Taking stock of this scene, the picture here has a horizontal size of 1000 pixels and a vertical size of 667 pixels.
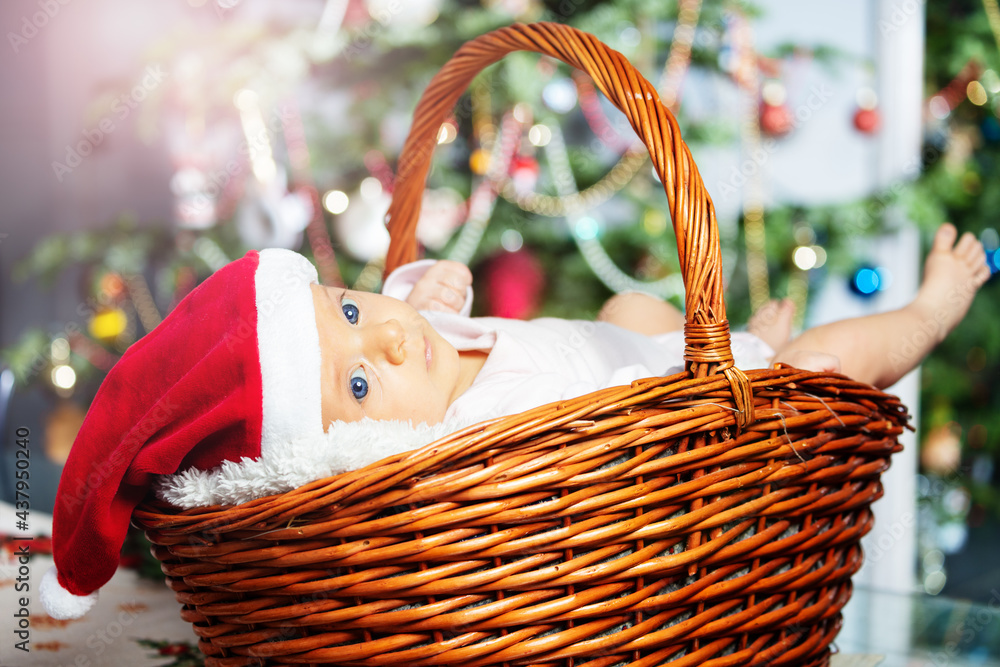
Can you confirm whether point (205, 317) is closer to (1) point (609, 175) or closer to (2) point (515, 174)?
(2) point (515, 174)

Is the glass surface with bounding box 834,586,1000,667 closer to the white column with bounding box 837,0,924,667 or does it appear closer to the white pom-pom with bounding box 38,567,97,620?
the white pom-pom with bounding box 38,567,97,620

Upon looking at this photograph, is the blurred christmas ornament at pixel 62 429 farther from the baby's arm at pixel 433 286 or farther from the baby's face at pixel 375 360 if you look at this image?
the baby's face at pixel 375 360

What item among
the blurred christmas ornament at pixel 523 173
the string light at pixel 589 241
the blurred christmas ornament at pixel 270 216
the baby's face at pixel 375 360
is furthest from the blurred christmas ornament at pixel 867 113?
the baby's face at pixel 375 360

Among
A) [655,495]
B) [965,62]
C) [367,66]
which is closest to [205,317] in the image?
[655,495]

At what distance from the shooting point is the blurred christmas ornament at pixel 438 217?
196cm

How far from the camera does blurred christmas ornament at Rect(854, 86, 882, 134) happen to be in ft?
6.56

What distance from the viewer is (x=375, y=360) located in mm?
809

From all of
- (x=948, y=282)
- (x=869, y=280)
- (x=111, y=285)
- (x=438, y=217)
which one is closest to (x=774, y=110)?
(x=869, y=280)

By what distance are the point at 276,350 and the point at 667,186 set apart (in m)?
0.40

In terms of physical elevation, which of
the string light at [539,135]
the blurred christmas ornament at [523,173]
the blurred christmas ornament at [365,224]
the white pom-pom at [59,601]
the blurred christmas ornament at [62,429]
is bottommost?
the blurred christmas ornament at [62,429]

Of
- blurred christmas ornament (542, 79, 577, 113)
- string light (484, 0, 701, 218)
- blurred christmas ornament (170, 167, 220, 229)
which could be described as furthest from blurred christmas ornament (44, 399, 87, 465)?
blurred christmas ornament (542, 79, 577, 113)

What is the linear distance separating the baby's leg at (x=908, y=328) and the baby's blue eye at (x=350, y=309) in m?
0.52

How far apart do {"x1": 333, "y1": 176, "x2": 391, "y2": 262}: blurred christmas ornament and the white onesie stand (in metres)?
0.88

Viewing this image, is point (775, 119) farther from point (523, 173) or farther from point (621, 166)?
point (523, 173)
